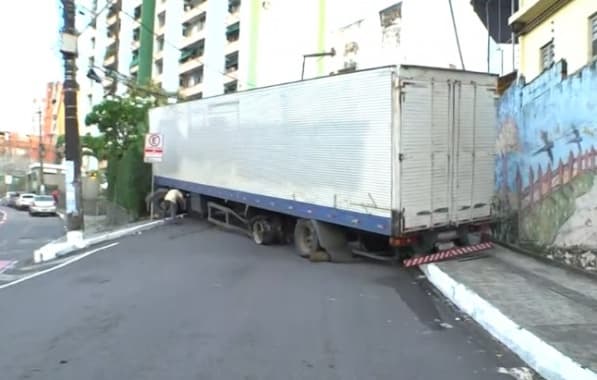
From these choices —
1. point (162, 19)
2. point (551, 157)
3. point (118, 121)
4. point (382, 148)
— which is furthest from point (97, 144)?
point (162, 19)

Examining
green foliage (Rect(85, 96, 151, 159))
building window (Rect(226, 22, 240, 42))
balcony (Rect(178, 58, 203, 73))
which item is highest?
building window (Rect(226, 22, 240, 42))

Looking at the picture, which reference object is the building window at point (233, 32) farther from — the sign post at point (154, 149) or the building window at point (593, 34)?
the building window at point (593, 34)

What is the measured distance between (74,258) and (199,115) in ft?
18.4

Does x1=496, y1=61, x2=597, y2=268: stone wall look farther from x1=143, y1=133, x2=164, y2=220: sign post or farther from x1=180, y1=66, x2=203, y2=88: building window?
x1=180, y1=66, x2=203, y2=88: building window

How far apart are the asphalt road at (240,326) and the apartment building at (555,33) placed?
5038 mm

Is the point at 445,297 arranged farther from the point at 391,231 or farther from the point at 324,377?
the point at 324,377

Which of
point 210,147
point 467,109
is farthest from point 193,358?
point 210,147

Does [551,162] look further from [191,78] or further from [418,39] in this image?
[191,78]

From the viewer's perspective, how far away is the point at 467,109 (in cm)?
1174

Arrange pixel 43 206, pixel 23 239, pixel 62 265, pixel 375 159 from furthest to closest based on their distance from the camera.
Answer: pixel 43 206, pixel 23 239, pixel 62 265, pixel 375 159

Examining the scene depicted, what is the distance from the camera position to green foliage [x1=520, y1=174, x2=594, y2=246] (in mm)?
10832

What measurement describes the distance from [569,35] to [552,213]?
3.31 m

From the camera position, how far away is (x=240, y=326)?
7625 mm


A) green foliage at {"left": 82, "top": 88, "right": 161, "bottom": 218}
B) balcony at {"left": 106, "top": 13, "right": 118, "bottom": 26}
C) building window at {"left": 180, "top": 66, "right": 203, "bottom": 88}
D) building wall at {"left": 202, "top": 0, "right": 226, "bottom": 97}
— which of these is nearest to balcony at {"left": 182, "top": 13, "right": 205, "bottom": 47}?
building wall at {"left": 202, "top": 0, "right": 226, "bottom": 97}
